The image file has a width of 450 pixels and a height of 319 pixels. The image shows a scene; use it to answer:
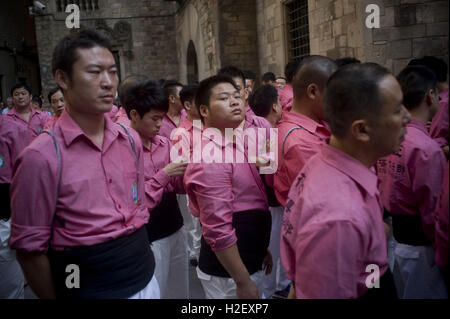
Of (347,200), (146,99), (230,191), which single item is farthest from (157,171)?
(347,200)

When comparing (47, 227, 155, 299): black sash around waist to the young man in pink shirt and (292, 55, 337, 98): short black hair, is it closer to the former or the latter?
the young man in pink shirt

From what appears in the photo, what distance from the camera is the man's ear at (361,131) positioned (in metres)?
1.51

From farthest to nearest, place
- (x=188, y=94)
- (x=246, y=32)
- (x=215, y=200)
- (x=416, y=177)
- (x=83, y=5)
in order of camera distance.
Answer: (x=83, y=5) < (x=246, y=32) < (x=188, y=94) < (x=416, y=177) < (x=215, y=200)

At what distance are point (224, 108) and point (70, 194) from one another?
121cm

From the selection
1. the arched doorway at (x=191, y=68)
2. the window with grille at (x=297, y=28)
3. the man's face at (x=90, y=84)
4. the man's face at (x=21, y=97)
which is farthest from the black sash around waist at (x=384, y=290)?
the arched doorway at (x=191, y=68)

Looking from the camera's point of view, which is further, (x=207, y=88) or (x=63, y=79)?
(x=207, y=88)

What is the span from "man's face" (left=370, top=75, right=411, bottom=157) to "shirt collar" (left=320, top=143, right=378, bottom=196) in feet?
0.36

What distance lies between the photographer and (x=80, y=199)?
5.80 feet

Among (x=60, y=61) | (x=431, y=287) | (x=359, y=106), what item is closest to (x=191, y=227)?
(x=431, y=287)

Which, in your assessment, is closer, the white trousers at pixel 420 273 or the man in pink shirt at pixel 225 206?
the man in pink shirt at pixel 225 206

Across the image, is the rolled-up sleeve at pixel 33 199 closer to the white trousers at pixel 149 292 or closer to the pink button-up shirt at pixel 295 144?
the white trousers at pixel 149 292

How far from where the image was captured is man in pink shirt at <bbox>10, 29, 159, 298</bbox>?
1.70 m

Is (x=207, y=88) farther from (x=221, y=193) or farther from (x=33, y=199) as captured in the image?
(x=33, y=199)

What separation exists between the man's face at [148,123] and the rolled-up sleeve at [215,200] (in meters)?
0.78
